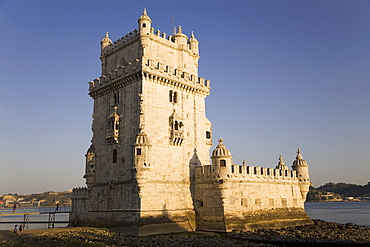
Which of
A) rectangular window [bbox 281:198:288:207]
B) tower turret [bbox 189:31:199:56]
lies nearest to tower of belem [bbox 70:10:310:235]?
rectangular window [bbox 281:198:288:207]

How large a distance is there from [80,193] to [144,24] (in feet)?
62.8

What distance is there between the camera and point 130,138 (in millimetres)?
30156

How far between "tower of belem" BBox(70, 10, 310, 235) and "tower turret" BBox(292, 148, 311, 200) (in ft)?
17.6

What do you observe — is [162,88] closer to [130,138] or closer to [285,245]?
[130,138]

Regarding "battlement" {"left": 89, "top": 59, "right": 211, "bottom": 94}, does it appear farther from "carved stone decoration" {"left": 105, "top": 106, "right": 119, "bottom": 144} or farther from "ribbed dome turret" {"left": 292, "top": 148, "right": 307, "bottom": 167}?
"ribbed dome turret" {"left": 292, "top": 148, "right": 307, "bottom": 167}

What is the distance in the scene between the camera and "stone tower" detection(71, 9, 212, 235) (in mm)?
28719

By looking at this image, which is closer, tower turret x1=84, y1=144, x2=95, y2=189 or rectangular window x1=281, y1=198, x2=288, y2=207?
tower turret x1=84, y1=144, x2=95, y2=189

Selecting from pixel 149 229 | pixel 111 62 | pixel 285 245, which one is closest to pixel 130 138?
pixel 149 229

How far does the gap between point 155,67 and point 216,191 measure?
42.5 ft

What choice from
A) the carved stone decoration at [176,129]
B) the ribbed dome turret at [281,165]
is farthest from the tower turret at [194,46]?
the ribbed dome turret at [281,165]

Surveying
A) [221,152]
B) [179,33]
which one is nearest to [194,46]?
[179,33]

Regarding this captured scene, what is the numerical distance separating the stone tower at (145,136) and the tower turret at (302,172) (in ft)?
44.7

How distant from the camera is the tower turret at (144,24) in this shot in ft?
105

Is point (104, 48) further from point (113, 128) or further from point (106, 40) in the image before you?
point (113, 128)
